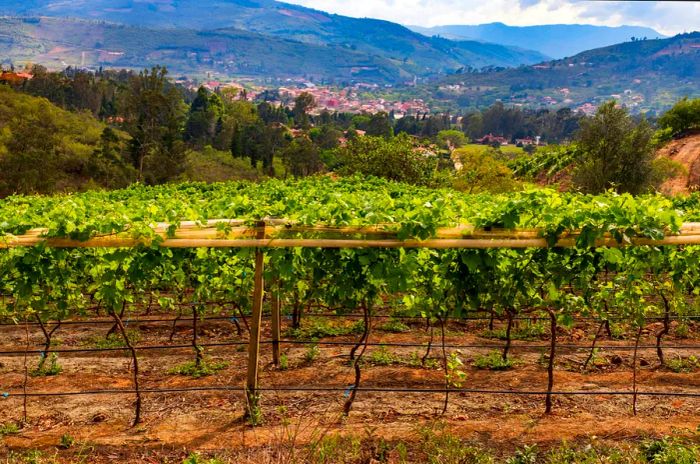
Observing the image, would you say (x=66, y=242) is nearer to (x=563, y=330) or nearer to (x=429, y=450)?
(x=429, y=450)

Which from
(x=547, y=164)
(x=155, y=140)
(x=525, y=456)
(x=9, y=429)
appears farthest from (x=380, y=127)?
(x=525, y=456)

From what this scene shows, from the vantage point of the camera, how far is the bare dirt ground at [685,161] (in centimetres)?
4341

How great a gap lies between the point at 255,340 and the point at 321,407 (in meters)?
1.29

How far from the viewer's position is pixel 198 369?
8250 millimetres

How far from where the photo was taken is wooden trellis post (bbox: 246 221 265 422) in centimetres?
628

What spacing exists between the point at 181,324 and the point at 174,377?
350 cm

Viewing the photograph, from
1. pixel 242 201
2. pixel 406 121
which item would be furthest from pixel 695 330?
pixel 406 121

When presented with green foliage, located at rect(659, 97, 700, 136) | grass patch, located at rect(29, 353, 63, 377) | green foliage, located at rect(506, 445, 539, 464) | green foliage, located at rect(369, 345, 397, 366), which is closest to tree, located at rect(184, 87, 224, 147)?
green foliage, located at rect(659, 97, 700, 136)

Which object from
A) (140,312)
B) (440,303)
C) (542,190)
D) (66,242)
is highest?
(542,190)

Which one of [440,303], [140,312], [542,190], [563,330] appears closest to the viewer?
[542,190]

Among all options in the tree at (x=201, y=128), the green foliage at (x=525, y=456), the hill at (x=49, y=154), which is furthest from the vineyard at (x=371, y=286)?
the tree at (x=201, y=128)

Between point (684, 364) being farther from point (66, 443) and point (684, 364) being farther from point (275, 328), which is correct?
point (66, 443)

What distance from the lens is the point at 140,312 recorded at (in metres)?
13.1

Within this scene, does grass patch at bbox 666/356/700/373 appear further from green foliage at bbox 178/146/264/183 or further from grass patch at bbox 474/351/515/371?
green foliage at bbox 178/146/264/183
